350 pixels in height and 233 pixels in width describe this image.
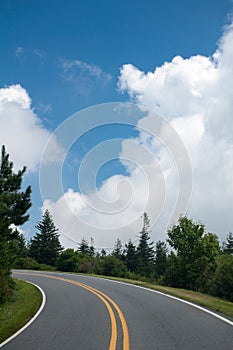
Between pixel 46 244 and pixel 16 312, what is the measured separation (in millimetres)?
60847

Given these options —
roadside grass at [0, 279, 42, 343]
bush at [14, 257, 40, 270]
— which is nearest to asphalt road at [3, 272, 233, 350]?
roadside grass at [0, 279, 42, 343]

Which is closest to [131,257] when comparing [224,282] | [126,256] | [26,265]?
[126,256]

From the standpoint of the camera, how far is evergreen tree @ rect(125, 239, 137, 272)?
81625 mm

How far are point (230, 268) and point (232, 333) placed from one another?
17655 millimetres

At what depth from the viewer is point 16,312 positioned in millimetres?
12797

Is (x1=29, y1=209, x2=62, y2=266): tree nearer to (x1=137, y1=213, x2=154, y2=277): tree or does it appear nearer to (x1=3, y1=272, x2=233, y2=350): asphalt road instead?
(x1=137, y1=213, x2=154, y2=277): tree

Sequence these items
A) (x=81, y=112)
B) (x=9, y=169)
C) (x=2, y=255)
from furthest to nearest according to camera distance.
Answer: (x=81, y=112), (x=9, y=169), (x=2, y=255)

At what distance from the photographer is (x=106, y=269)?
4300cm

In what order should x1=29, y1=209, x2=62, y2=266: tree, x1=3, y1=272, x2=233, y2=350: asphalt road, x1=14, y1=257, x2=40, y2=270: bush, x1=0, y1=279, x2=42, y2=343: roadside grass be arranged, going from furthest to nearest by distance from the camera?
x1=29, y1=209, x2=62, y2=266: tree
x1=14, y1=257, x2=40, y2=270: bush
x1=0, y1=279, x2=42, y2=343: roadside grass
x1=3, y1=272, x2=233, y2=350: asphalt road

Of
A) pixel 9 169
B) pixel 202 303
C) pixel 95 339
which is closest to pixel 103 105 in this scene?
pixel 9 169

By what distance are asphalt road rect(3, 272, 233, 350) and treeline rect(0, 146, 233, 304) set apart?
5.98 metres

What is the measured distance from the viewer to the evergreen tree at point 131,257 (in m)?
81.6

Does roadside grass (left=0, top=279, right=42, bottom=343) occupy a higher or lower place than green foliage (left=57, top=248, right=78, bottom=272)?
lower

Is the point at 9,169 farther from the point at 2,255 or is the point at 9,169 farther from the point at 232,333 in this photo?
the point at 232,333
